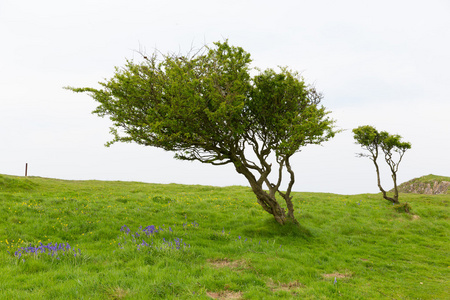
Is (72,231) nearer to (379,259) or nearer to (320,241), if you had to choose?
(320,241)

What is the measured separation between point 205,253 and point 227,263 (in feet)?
4.03

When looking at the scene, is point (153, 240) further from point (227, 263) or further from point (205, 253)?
point (227, 263)

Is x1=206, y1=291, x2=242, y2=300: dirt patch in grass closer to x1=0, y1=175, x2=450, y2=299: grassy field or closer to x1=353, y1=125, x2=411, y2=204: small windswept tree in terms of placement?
x1=0, y1=175, x2=450, y2=299: grassy field

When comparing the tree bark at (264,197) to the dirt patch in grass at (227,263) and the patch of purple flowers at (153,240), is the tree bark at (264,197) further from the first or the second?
the dirt patch in grass at (227,263)

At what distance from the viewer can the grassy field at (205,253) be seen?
9430 mm

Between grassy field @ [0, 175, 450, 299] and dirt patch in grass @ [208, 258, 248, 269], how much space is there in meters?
0.04

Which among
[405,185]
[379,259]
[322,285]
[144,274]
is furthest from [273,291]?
[405,185]

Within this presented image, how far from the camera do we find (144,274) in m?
9.98

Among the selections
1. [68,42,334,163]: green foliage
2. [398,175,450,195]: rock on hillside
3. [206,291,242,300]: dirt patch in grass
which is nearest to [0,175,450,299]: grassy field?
[206,291,242,300]: dirt patch in grass

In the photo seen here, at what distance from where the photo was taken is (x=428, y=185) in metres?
50.8

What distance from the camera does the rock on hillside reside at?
1873 inches

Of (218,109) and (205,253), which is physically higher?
(218,109)

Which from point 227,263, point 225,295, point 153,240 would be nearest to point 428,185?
point 227,263

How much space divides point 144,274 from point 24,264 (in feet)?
15.6
